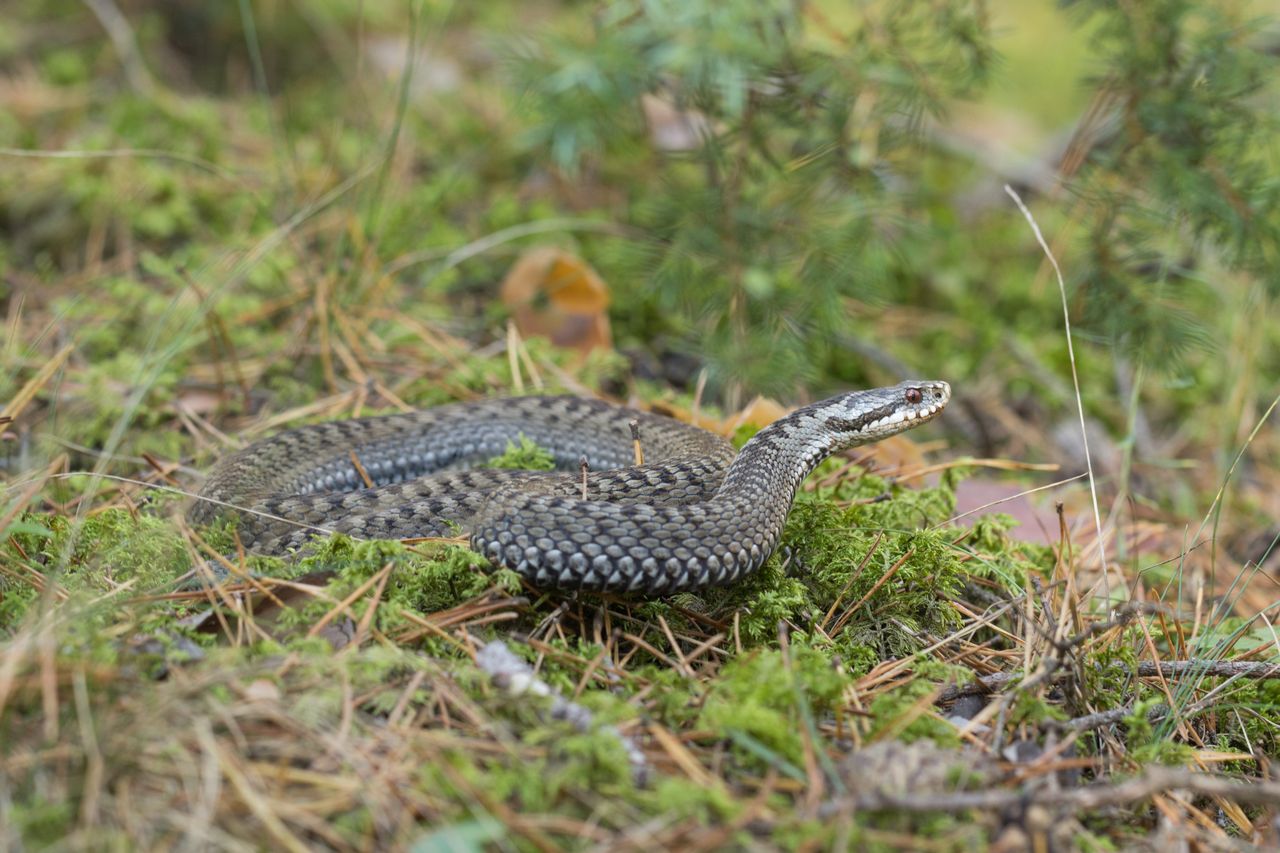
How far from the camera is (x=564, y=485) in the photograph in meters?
4.46

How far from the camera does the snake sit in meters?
3.70

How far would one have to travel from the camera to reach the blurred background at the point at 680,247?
5.80m

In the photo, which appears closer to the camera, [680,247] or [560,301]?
[680,247]

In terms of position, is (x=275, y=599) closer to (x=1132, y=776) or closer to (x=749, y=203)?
(x=1132, y=776)

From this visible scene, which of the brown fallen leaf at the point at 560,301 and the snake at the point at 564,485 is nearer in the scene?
the snake at the point at 564,485

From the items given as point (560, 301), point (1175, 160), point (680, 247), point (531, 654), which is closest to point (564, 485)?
point (531, 654)

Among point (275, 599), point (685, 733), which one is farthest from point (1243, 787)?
point (275, 599)

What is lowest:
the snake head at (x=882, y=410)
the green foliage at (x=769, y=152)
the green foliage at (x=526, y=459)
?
the green foliage at (x=526, y=459)

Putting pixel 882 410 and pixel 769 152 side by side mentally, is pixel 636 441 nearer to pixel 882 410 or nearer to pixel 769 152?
pixel 882 410

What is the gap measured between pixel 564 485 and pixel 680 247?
8.34ft

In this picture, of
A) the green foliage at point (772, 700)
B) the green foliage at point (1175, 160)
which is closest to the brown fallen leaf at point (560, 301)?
the green foliage at point (1175, 160)

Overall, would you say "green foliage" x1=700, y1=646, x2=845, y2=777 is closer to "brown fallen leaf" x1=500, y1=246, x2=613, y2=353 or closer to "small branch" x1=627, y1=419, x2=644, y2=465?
"small branch" x1=627, y1=419, x2=644, y2=465

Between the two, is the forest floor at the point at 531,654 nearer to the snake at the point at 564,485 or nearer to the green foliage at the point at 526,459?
the snake at the point at 564,485

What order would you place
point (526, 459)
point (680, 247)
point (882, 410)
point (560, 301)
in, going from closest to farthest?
point (882, 410), point (526, 459), point (680, 247), point (560, 301)
